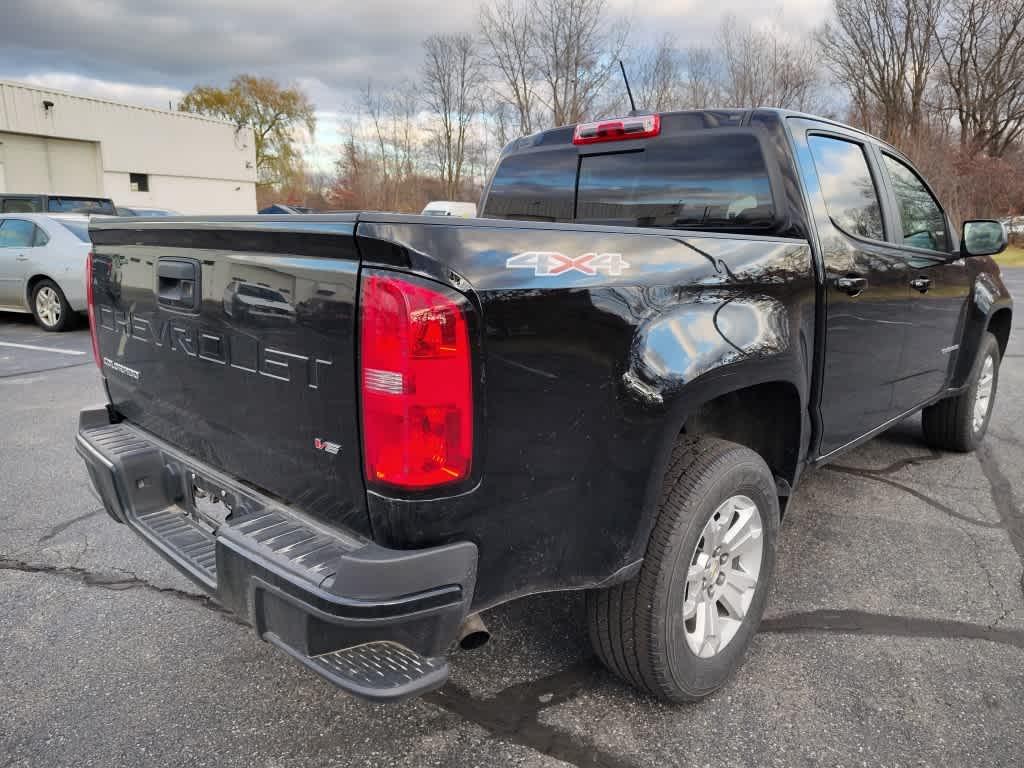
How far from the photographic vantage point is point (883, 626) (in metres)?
2.87

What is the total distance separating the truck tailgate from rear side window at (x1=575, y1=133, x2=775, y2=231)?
180 centimetres

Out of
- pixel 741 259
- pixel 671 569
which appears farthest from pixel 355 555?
pixel 741 259

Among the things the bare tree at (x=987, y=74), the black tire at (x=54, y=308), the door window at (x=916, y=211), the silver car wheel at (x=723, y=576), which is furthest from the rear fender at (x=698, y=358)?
the bare tree at (x=987, y=74)

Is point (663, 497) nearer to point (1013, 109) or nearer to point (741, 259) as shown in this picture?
point (741, 259)

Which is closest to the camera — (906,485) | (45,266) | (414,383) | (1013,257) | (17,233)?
(414,383)

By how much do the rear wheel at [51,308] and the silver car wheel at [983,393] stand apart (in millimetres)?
10244

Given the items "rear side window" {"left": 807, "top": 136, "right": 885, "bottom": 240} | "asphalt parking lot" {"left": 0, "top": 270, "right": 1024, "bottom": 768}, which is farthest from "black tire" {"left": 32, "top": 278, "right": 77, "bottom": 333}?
"rear side window" {"left": 807, "top": 136, "right": 885, "bottom": 240}

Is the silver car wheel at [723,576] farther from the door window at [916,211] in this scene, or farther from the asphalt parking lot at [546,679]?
the door window at [916,211]

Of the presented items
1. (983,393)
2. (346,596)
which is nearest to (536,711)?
(346,596)

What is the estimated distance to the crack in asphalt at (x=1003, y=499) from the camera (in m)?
3.67

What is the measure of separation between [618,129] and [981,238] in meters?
2.22

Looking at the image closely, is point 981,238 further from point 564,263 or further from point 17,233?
point 17,233

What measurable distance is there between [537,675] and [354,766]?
0.69m

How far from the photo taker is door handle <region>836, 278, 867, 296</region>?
289 cm
